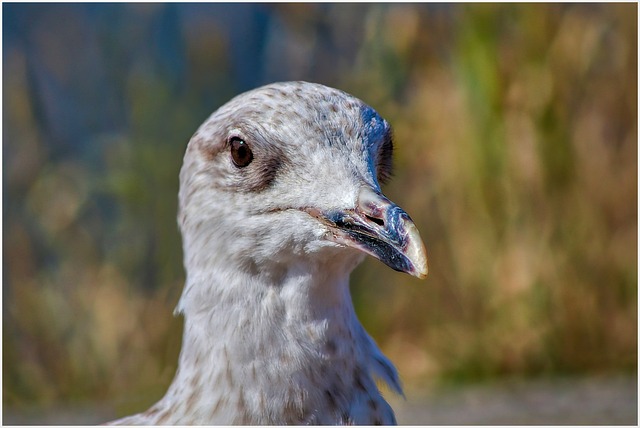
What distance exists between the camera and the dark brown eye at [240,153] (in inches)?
91.0

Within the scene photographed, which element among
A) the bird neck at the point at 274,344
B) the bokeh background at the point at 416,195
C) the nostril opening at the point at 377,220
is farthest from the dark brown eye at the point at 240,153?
the bokeh background at the point at 416,195

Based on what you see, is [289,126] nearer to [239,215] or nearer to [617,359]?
[239,215]

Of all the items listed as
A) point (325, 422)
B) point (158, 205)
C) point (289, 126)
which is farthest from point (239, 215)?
point (158, 205)

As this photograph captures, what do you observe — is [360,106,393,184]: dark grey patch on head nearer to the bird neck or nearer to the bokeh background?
the bird neck

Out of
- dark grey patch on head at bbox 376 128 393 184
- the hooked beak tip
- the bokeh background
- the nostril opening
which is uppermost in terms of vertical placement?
dark grey patch on head at bbox 376 128 393 184

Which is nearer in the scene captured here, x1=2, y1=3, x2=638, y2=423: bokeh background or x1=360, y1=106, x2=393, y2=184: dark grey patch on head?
x1=360, y1=106, x2=393, y2=184: dark grey patch on head

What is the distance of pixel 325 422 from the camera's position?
228cm

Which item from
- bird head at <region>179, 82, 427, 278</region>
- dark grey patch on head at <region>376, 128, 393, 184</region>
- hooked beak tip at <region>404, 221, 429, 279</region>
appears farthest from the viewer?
dark grey patch on head at <region>376, 128, 393, 184</region>

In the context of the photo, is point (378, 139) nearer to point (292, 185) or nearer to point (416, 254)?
point (292, 185)

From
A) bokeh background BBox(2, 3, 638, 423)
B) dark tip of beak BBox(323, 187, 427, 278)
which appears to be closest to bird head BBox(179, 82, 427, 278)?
dark tip of beak BBox(323, 187, 427, 278)

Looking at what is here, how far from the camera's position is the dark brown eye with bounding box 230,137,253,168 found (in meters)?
2.31

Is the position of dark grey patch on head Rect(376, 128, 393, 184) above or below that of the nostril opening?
above

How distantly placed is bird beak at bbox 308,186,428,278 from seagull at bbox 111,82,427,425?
5 centimetres

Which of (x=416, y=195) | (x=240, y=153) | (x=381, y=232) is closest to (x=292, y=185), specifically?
(x=240, y=153)
